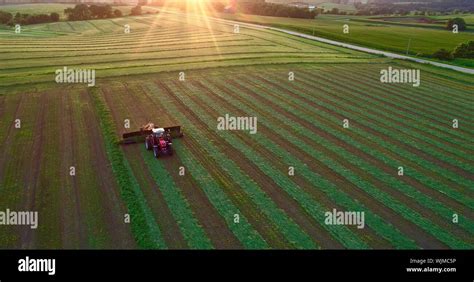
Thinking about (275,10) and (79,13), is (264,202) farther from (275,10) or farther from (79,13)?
(79,13)

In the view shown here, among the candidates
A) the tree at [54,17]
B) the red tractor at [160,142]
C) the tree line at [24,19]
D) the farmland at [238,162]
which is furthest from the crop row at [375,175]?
the tree at [54,17]

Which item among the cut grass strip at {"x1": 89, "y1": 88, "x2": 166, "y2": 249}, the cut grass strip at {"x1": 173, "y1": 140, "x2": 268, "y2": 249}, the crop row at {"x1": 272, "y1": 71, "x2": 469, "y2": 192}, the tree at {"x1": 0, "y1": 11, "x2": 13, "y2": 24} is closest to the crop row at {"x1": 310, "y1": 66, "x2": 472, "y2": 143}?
the crop row at {"x1": 272, "y1": 71, "x2": 469, "y2": 192}

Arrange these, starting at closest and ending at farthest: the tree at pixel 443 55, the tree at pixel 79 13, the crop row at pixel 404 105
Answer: the crop row at pixel 404 105, the tree at pixel 443 55, the tree at pixel 79 13

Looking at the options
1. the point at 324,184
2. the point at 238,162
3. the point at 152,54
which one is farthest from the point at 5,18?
the point at 324,184

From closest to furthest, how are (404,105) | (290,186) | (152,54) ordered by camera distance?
(290,186), (404,105), (152,54)

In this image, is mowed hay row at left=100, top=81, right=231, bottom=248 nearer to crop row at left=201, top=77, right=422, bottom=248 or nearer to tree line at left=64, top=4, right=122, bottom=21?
crop row at left=201, top=77, right=422, bottom=248

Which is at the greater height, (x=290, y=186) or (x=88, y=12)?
(x=88, y=12)

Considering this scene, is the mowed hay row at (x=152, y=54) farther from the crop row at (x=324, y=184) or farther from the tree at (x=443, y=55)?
the crop row at (x=324, y=184)

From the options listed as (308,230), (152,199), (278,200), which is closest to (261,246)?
(308,230)
